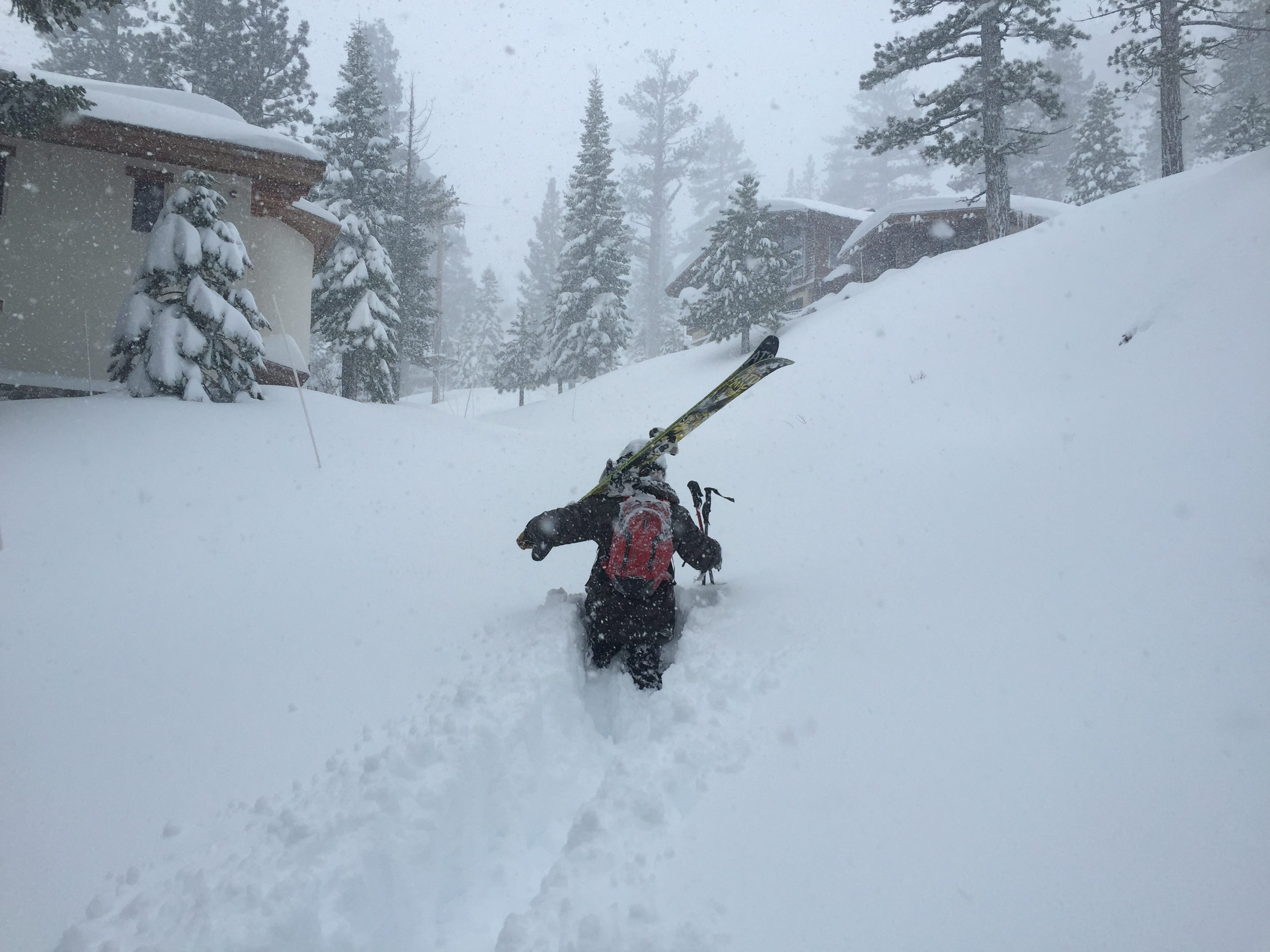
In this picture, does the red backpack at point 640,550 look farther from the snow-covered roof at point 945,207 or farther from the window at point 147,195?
the snow-covered roof at point 945,207

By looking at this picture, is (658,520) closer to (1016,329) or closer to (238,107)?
(1016,329)

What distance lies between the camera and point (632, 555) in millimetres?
4215

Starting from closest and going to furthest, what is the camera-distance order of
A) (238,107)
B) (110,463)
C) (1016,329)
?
(110,463) → (1016,329) → (238,107)

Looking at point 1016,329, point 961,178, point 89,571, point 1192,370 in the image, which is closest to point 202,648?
point 89,571

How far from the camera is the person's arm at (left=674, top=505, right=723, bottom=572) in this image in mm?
4555

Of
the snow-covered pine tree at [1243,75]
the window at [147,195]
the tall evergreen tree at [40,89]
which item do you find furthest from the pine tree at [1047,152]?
the tall evergreen tree at [40,89]

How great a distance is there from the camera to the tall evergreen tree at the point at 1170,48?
622 inches

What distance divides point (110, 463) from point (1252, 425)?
11.5m

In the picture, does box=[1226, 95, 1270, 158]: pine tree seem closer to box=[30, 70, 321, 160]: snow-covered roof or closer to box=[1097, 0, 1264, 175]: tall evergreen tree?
box=[1097, 0, 1264, 175]: tall evergreen tree

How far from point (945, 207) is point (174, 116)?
2530 cm

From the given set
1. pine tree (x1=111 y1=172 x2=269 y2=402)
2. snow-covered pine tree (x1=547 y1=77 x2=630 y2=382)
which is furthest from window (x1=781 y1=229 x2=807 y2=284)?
pine tree (x1=111 y1=172 x2=269 y2=402)

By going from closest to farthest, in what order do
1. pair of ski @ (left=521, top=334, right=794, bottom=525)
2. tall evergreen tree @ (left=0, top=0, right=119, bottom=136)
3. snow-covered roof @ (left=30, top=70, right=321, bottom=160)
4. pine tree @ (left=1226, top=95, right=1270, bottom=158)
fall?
pair of ski @ (left=521, top=334, right=794, bottom=525) < tall evergreen tree @ (left=0, top=0, right=119, bottom=136) < snow-covered roof @ (left=30, top=70, right=321, bottom=160) < pine tree @ (left=1226, top=95, right=1270, bottom=158)

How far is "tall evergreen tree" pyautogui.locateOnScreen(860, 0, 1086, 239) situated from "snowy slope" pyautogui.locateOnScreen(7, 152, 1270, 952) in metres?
12.3

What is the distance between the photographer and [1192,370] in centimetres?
532
